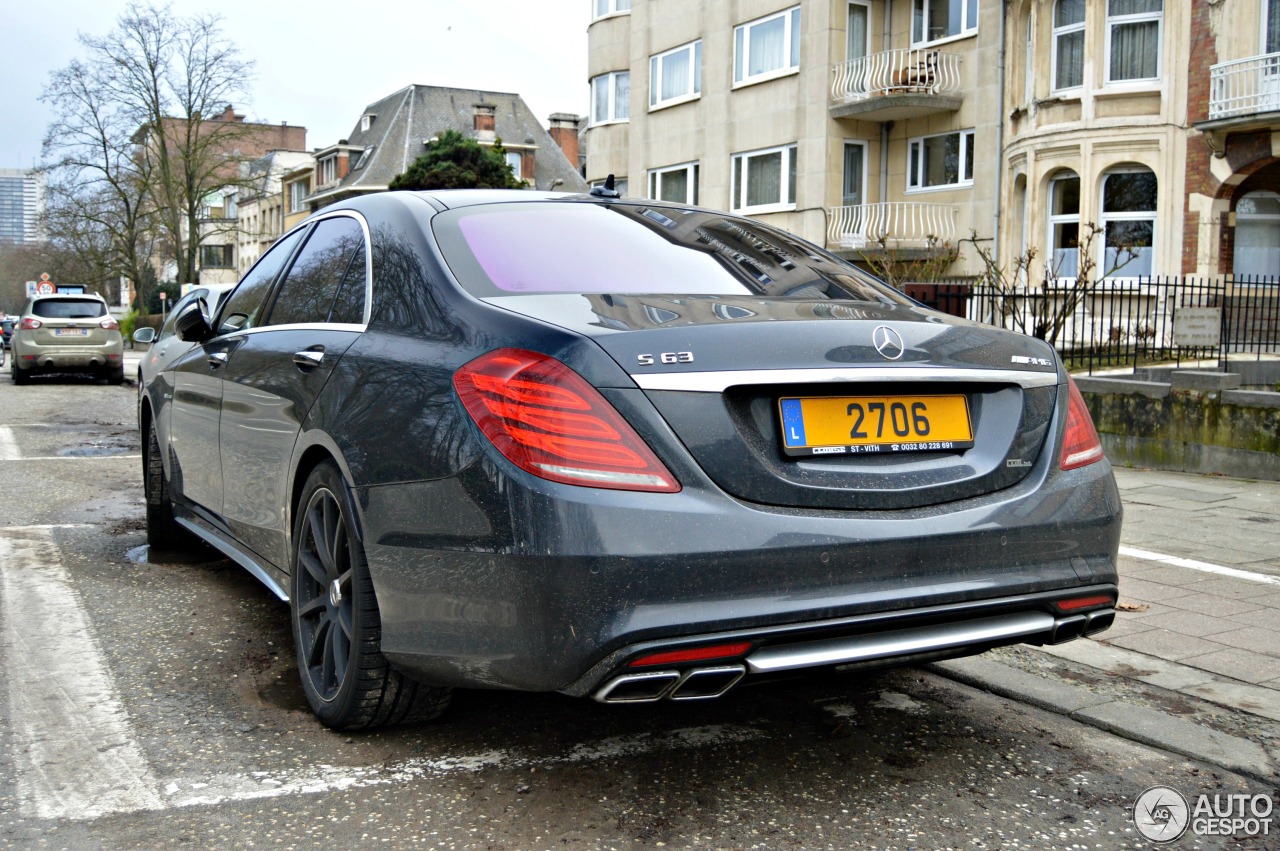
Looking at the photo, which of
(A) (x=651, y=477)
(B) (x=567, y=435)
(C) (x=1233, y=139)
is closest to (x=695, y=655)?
(A) (x=651, y=477)

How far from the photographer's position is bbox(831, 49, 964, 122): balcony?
2592cm

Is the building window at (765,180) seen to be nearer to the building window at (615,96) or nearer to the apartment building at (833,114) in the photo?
the apartment building at (833,114)

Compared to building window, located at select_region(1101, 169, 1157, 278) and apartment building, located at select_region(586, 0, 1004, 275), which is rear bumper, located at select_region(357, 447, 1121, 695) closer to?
building window, located at select_region(1101, 169, 1157, 278)

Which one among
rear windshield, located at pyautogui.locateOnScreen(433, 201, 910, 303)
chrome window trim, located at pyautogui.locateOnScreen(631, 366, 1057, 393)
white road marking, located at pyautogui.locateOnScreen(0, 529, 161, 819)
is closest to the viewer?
chrome window trim, located at pyautogui.locateOnScreen(631, 366, 1057, 393)

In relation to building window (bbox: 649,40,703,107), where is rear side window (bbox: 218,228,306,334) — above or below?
below

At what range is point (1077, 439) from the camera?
3.41m

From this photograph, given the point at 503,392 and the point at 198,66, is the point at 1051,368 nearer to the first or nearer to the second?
the point at 503,392

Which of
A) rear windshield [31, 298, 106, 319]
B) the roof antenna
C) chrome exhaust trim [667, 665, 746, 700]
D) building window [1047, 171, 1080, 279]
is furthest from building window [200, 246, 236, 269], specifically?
chrome exhaust trim [667, 665, 746, 700]

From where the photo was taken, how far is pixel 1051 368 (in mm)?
3418

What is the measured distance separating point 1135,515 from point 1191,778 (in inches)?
197

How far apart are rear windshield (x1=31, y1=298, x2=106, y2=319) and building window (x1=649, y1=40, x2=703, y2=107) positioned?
1545 cm

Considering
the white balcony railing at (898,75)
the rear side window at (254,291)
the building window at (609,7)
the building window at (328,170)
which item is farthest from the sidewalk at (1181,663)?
the building window at (328,170)

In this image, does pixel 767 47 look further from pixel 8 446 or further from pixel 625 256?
pixel 625 256

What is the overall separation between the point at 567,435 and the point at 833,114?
1030 inches
